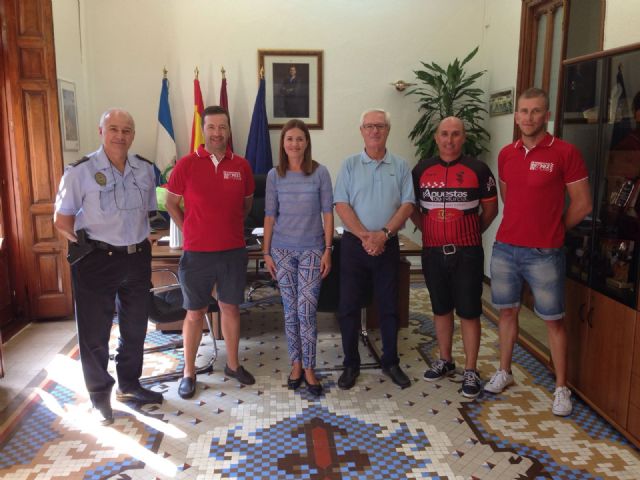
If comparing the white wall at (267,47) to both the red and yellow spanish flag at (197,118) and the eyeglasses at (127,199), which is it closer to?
the red and yellow spanish flag at (197,118)

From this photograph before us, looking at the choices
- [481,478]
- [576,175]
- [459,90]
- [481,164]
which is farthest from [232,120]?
[481,478]

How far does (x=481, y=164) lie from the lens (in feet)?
8.75

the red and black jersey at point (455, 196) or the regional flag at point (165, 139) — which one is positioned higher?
the regional flag at point (165, 139)

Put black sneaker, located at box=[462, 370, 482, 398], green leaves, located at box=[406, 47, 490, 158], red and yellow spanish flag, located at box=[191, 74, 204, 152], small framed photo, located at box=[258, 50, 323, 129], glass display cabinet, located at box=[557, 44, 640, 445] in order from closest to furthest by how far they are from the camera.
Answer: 1. glass display cabinet, located at box=[557, 44, 640, 445]
2. black sneaker, located at box=[462, 370, 482, 398]
3. green leaves, located at box=[406, 47, 490, 158]
4. red and yellow spanish flag, located at box=[191, 74, 204, 152]
5. small framed photo, located at box=[258, 50, 323, 129]

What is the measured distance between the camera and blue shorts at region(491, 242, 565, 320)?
8.15 feet

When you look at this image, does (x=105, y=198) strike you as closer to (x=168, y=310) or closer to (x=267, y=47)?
(x=168, y=310)

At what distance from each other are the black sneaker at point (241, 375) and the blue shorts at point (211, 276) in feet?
1.43

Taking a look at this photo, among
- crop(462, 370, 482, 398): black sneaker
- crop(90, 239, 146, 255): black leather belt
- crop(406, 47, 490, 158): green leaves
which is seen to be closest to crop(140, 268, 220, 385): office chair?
crop(90, 239, 146, 255): black leather belt

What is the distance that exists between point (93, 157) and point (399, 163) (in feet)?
4.91

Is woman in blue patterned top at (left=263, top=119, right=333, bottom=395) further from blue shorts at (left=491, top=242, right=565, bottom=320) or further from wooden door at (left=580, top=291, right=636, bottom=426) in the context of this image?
wooden door at (left=580, top=291, right=636, bottom=426)

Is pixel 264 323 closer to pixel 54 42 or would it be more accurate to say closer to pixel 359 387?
pixel 359 387

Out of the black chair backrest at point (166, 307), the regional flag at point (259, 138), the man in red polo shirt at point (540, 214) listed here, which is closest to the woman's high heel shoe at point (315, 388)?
the black chair backrest at point (166, 307)

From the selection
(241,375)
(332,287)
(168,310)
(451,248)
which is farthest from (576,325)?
(168,310)

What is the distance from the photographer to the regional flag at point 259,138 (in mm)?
5020
